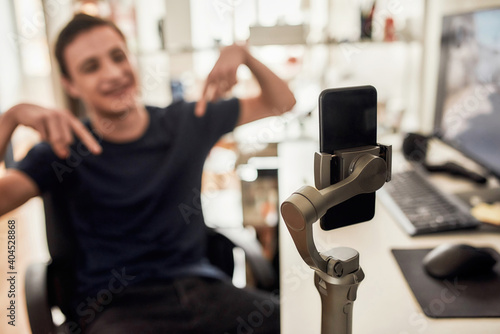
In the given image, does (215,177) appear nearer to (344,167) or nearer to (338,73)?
(338,73)

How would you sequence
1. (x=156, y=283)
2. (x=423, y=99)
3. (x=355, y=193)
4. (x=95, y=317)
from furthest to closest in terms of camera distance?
(x=423, y=99) < (x=156, y=283) < (x=95, y=317) < (x=355, y=193)

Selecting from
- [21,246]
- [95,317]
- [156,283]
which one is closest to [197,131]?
[156,283]

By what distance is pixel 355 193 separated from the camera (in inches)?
15.1

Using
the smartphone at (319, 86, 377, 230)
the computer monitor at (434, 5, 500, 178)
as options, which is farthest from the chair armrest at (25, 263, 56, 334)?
the computer monitor at (434, 5, 500, 178)

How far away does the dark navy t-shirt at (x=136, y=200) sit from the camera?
3.47 ft

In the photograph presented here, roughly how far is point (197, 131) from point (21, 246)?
4.27 ft

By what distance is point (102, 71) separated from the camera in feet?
3.69

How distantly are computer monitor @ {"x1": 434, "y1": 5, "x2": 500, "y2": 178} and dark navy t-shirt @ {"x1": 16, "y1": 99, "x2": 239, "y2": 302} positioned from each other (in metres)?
0.74

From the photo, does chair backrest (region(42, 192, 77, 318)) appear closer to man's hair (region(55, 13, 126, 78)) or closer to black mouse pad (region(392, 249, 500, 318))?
man's hair (region(55, 13, 126, 78))

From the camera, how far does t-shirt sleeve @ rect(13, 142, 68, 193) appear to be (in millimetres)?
1007

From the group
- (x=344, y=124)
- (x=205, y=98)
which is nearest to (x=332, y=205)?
(x=344, y=124)

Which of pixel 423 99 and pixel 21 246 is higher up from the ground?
pixel 423 99

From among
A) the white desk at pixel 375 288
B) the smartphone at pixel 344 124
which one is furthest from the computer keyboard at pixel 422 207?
the smartphone at pixel 344 124

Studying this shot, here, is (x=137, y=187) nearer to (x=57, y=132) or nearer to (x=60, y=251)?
(x=60, y=251)
